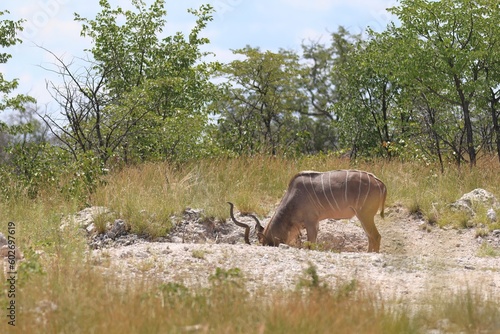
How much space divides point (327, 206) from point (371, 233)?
0.74 meters

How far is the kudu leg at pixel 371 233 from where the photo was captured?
37.0ft

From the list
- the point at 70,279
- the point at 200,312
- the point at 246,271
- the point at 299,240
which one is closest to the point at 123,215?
the point at 299,240

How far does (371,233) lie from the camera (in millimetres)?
11305

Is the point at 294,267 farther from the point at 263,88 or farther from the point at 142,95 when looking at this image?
the point at 263,88

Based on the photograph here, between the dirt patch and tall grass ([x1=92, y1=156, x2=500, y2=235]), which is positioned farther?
tall grass ([x1=92, y1=156, x2=500, y2=235])

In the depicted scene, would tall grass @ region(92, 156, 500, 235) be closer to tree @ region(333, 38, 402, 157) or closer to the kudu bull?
the kudu bull

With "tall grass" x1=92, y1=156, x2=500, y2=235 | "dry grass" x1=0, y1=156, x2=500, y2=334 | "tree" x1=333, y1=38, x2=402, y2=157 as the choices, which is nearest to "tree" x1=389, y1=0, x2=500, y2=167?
"tall grass" x1=92, y1=156, x2=500, y2=235

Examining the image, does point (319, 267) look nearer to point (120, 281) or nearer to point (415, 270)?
point (415, 270)

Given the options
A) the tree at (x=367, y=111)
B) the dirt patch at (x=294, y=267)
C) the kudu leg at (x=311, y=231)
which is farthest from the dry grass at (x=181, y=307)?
the tree at (x=367, y=111)

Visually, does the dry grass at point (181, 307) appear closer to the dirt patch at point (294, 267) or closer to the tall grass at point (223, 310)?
the tall grass at point (223, 310)

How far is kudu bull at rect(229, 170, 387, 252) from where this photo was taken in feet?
37.1

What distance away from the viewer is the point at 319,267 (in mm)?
7930

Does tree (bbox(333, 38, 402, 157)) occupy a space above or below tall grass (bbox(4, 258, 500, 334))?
above

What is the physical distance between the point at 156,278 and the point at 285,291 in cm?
144
